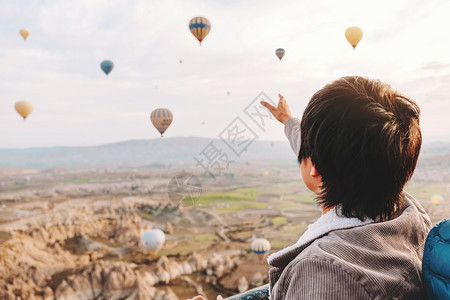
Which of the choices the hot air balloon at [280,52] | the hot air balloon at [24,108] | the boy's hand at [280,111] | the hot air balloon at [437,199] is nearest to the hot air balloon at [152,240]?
the hot air balloon at [24,108]

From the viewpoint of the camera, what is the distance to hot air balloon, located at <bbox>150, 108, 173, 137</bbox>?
6598mm

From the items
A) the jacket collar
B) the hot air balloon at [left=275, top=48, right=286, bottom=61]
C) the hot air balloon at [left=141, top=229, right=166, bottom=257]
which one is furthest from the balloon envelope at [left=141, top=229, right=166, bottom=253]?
the jacket collar

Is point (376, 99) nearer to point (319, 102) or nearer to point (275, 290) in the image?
point (319, 102)

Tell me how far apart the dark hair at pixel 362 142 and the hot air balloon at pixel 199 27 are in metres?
6.76

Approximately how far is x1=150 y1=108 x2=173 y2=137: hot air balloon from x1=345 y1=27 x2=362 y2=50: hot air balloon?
345 cm

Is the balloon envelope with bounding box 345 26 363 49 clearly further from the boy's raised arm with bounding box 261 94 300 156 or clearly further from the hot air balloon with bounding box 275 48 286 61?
the boy's raised arm with bounding box 261 94 300 156

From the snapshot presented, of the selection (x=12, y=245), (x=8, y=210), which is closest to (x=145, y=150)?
(x=8, y=210)

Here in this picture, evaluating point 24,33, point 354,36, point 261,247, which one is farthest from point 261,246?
point 24,33

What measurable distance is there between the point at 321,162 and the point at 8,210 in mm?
16410

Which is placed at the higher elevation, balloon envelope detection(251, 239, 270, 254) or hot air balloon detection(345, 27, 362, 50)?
hot air balloon detection(345, 27, 362, 50)

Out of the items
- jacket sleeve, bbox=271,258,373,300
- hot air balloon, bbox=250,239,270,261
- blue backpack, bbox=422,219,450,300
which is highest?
jacket sleeve, bbox=271,258,373,300

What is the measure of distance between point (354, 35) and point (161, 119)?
3731 millimetres

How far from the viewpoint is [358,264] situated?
1.36 feet

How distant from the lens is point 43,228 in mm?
13523
